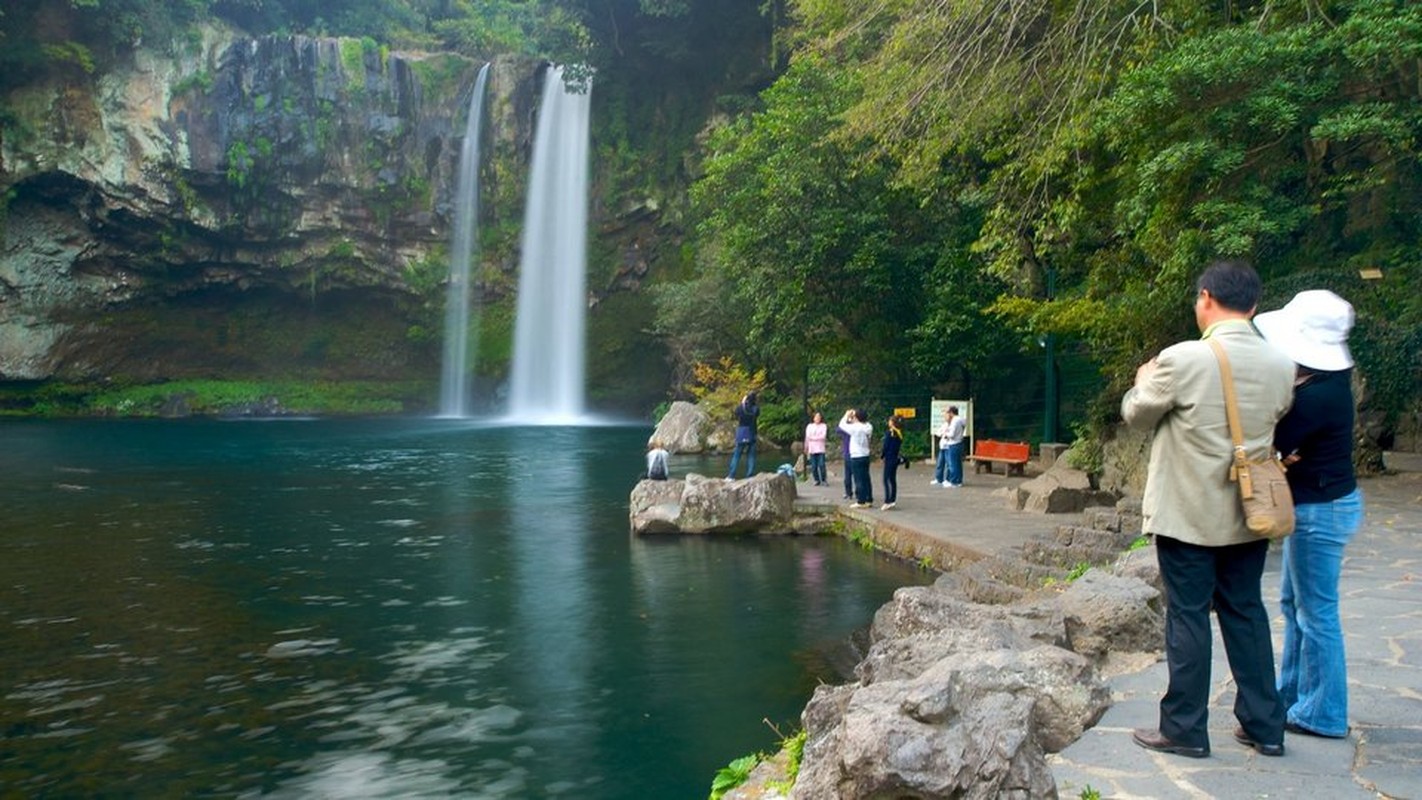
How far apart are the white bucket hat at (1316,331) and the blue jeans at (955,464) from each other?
1159 cm

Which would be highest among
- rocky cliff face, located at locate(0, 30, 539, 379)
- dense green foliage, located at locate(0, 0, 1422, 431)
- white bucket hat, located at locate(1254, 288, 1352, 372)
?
rocky cliff face, located at locate(0, 30, 539, 379)

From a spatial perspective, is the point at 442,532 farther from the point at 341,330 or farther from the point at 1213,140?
the point at 341,330

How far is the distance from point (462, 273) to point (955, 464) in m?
32.2

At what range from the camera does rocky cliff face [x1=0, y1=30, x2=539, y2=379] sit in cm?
3769

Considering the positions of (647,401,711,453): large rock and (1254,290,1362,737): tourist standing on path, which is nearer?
(1254,290,1362,737): tourist standing on path

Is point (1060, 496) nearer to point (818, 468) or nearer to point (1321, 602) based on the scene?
point (818, 468)

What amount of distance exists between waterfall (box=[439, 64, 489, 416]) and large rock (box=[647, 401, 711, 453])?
2048 centimetres

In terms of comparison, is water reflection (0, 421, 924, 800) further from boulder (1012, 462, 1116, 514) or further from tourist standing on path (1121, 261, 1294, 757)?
tourist standing on path (1121, 261, 1294, 757)

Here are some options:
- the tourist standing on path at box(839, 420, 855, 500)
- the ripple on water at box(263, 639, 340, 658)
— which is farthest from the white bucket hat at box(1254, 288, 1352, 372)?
the tourist standing on path at box(839, 420, 855, 500)

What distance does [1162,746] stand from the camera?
359 cm

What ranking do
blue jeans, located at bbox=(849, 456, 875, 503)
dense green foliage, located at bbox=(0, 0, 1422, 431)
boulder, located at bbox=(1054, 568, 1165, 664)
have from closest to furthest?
boulder, located at bbox=(1054, 568, 1165, 664), dense green foliage, located at bbox=(0, 0, 1422, 431), blue jeans, located at bbox=(849, 456, 875, 503)

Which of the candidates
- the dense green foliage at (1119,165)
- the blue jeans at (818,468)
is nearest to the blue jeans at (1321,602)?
the dense green foliage at (1119,165)

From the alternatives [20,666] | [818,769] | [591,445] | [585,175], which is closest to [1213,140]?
[818,769]

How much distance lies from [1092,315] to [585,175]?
31605 mm
